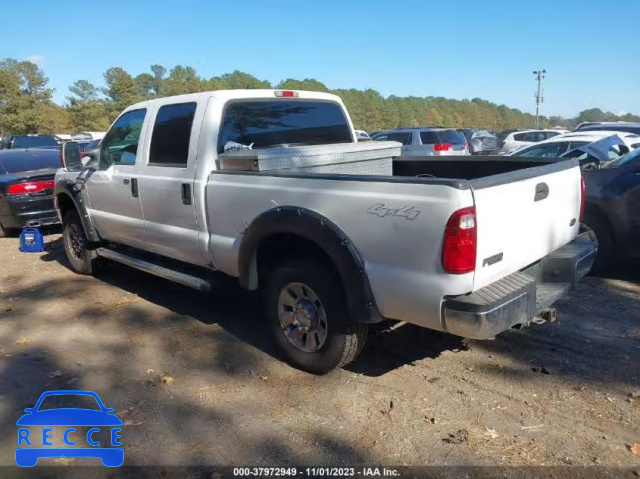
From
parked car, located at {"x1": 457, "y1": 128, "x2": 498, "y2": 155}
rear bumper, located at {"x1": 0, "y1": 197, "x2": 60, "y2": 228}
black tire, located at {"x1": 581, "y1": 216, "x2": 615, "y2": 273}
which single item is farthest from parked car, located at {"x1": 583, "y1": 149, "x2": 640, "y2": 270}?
parked car, located at {"x1": 457, "y1": 128, "x2": 498, "y2": 155}

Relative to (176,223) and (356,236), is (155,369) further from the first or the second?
(356,236)

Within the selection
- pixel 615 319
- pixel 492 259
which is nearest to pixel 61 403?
pixel 492 259

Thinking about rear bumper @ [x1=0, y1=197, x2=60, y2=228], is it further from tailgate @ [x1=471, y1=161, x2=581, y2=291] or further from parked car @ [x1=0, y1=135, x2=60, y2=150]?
parked car @ [x1=0, y1=135, x2=60, y2=150]

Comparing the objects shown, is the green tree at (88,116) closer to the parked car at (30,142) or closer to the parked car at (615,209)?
the parked car at (30,142)

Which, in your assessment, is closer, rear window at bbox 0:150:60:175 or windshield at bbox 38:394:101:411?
windshield at bbox 38:394:101:411

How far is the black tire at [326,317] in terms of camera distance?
365 centimetres

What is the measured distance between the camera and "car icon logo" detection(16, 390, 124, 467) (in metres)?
3.17

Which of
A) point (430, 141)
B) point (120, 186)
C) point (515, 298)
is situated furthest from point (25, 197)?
point (430, 141)

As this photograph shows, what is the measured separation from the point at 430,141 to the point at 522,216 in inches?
553

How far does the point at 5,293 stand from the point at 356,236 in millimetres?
5029

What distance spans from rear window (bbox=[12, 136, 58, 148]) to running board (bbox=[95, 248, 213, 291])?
17108 millimetres

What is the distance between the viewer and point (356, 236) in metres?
3.36

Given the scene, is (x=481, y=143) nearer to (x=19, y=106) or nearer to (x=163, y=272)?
(x=163, y=272)

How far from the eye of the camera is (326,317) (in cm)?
373
